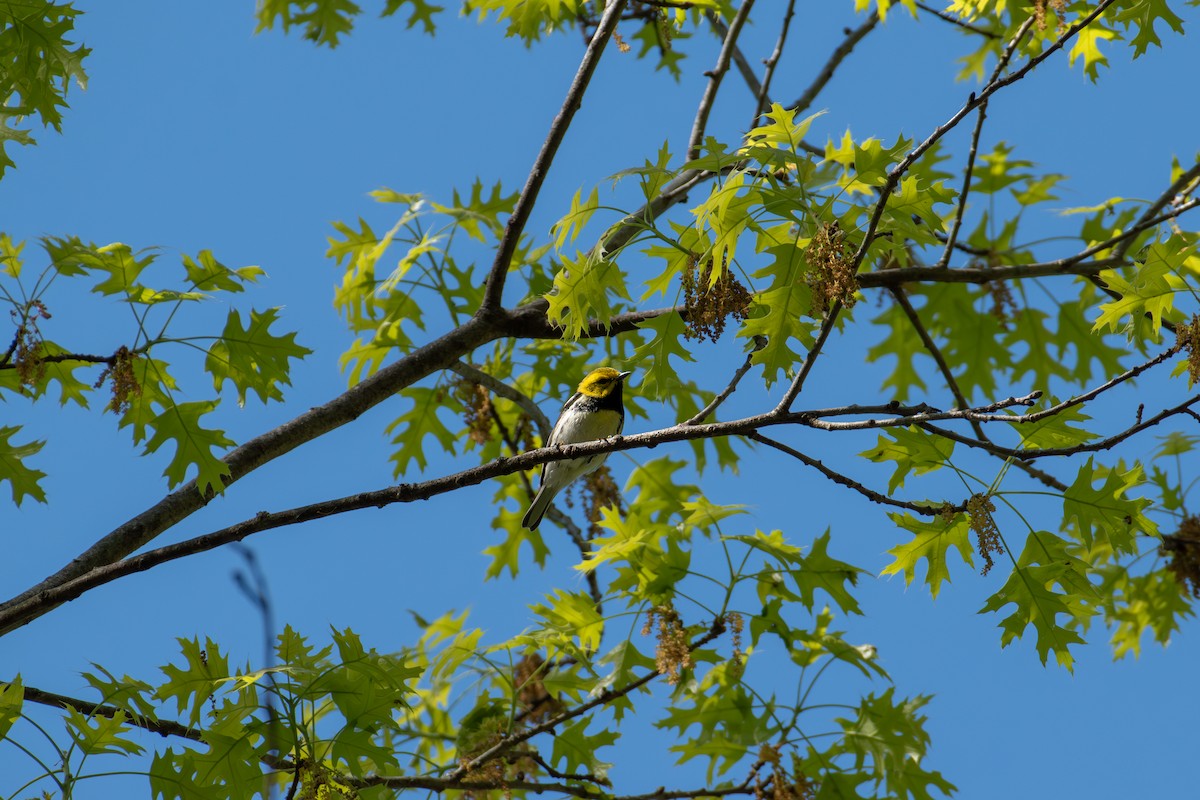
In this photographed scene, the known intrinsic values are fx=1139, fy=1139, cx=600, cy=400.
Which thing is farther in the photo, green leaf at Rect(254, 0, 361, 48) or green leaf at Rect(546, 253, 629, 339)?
green leaf at Rect(254, 0, 361, 48)

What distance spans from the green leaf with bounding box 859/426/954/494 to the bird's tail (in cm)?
342

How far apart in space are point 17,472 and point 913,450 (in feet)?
12.1

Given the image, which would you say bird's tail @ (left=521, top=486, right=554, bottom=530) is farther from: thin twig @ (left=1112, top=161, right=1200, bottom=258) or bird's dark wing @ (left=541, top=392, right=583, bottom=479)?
thin twig @ (left=1112, top=161, right=1200, bottom=258)

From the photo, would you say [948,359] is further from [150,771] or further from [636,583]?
[150,771]

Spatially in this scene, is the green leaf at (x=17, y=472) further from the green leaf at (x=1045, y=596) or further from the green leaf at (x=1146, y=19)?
the green leaf at (x=1146, y=19)

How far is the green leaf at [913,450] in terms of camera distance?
378 centimetres

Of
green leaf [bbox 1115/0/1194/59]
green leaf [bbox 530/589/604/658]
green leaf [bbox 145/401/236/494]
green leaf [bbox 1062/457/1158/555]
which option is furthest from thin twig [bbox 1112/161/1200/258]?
green leaf [bbox 145/401/236/494]

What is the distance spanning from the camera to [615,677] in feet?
16.5

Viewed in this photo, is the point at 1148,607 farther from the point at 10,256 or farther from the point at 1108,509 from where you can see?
the point at 10,256

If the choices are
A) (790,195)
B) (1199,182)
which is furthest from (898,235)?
(1199,182)

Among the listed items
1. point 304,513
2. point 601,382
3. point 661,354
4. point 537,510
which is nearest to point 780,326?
point 661,354

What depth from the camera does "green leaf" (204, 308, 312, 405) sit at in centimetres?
483

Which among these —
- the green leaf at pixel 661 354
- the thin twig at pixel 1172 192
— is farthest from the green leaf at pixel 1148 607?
the green leaf at pixel 661 354

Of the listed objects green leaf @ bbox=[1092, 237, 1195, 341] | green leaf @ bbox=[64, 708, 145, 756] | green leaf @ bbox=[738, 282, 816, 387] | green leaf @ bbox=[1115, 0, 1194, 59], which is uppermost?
green leaf @ bbox=[1115, 0, 1194, 59]
